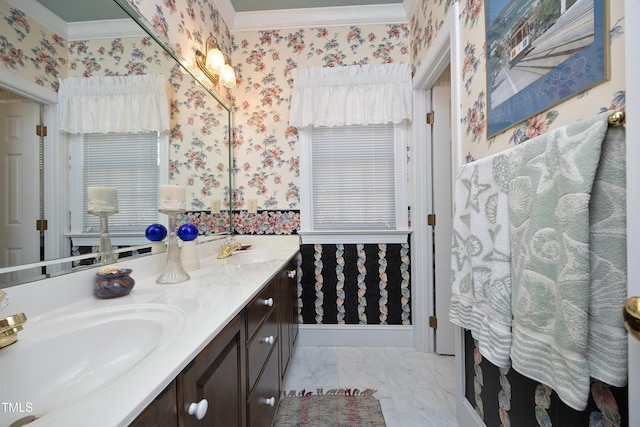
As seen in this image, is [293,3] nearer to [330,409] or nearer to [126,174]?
[126,174]

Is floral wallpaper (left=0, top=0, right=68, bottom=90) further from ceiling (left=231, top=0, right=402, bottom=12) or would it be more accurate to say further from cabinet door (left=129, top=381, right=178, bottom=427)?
ceiling (left=231, top=0, right=402, bottom=12)

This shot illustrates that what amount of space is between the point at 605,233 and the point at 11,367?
1.29 m

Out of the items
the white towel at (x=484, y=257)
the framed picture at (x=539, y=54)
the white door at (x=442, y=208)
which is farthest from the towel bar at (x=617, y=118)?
the white door at (x=442, y=208)

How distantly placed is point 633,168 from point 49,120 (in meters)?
1.45

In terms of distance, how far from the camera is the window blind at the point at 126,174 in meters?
0.87

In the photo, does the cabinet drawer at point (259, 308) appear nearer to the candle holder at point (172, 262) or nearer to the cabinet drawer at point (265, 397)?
the cabinet drawer at point (265, 397)

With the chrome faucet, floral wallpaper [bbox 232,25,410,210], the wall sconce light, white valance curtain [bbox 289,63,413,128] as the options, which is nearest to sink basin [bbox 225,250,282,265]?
the chrome faucet

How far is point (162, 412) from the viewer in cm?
43

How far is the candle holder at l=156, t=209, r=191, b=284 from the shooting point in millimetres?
1020

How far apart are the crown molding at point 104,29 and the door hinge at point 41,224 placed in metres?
0.59

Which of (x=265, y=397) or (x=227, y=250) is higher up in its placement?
(x=227, y=250)

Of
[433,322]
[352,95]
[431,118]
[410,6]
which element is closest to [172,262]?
[352,95]

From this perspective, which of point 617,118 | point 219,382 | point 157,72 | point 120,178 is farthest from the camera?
point 157,72

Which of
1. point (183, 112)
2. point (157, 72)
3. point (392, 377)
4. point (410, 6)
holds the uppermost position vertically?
point (410, 6)
